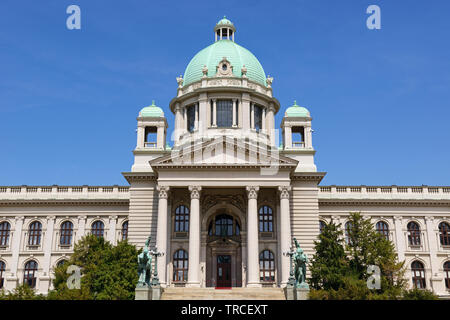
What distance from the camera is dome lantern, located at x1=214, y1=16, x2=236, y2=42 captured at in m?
62.6

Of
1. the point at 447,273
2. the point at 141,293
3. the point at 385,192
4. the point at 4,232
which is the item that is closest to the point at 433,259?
the point at 447,273

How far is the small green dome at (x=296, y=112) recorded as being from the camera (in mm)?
52438

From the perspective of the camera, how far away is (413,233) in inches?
2023

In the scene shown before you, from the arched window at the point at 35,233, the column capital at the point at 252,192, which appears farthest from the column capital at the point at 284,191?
the arched window at the point at 35,233

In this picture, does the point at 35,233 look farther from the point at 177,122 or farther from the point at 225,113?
the point at 225,113

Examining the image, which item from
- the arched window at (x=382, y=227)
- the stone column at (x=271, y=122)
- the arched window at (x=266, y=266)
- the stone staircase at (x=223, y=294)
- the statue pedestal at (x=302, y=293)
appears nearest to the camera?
the statue pedestal at (x=302, y=293)

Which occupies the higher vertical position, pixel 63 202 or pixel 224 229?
pixel 63 202

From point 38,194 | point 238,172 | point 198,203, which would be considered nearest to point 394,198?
point 238,172

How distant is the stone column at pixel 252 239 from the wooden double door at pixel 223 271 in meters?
5.12

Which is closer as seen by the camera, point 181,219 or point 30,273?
point 181,219

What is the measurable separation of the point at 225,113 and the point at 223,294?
23.2 metres

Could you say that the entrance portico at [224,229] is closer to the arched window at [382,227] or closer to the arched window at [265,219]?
the arched window at [265,219]

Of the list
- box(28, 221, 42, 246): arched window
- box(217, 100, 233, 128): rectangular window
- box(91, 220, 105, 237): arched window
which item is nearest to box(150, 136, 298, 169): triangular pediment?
box(217, 100, 233, 128): rectangular window

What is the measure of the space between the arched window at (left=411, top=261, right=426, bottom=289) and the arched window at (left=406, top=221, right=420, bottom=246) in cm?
208
